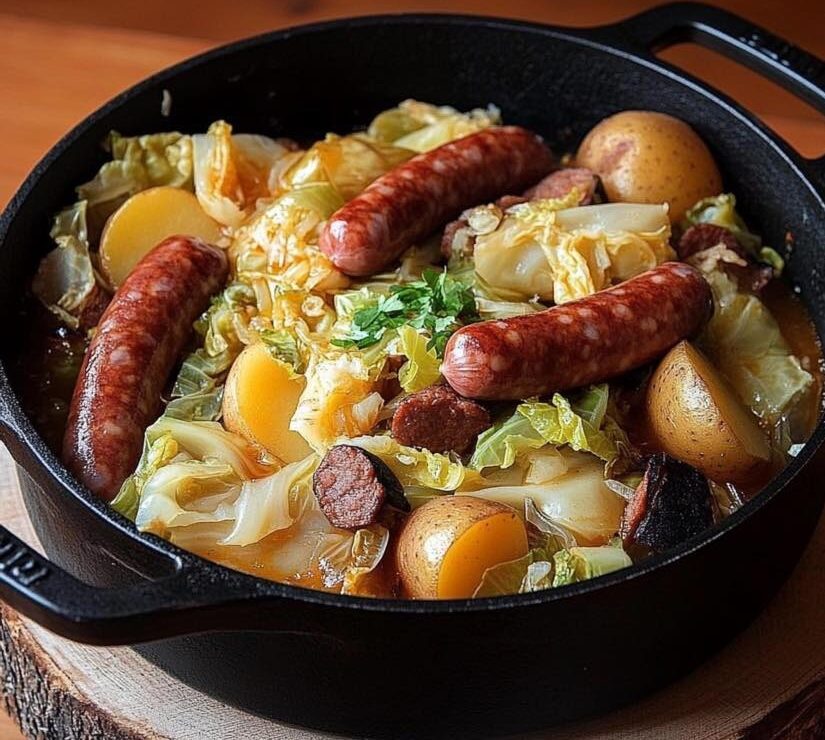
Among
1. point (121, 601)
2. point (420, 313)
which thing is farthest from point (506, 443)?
point (121, 601)

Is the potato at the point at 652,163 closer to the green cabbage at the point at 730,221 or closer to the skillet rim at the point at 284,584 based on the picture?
the green cabbage at the point at 730,221

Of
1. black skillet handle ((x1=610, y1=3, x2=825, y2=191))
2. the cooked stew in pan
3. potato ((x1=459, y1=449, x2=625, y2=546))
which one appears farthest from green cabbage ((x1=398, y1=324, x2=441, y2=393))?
black skillet handle ((x1=610, y1=3, x2=825, y2=191))

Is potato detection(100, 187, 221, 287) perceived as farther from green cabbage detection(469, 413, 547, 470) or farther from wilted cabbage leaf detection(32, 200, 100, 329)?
green cabbage detection(469, 413, 547, 470)

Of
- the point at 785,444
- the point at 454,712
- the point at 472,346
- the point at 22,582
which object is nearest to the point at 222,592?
the point at 22,582

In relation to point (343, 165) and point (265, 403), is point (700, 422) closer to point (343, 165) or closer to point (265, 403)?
point (265, 403)

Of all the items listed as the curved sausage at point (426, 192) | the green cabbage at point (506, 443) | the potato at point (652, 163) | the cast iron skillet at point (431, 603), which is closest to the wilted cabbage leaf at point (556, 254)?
the curved sausage at point (426, 192)

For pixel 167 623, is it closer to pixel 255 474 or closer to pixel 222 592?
pixel 222 592

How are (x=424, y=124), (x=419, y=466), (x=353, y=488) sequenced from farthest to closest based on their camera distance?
(x=424, y=124) → (x=419, y=466) → (x=353, y=488)
